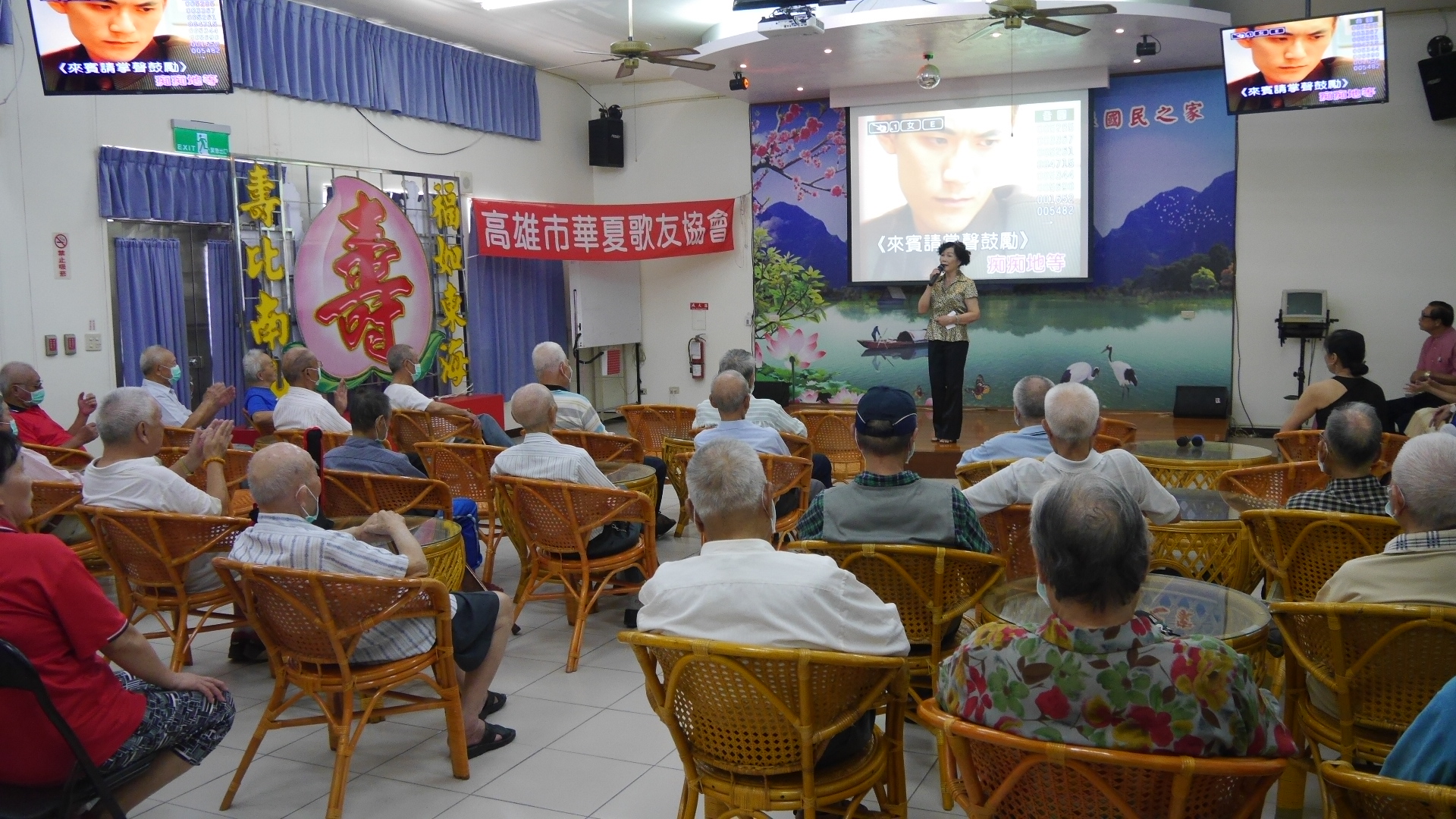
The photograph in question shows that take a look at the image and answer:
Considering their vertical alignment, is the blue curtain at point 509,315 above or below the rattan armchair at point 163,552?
above

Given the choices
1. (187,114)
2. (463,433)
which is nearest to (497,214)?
(187,114)

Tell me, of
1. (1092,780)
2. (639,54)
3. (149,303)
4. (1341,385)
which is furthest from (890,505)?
(149,303)

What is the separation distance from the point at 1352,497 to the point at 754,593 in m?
1.95

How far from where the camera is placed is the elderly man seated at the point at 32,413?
216 inches

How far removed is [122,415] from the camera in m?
3.79

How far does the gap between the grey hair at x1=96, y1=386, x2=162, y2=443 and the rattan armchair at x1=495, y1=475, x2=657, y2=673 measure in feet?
4.20

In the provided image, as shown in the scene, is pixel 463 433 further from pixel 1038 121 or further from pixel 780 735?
pixel 1038 121

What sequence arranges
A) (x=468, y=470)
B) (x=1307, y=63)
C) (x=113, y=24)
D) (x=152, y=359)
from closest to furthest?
(x=468, y=470) → (x=113, y=24) → (x=152, y=359) → (x=1307, y=63)

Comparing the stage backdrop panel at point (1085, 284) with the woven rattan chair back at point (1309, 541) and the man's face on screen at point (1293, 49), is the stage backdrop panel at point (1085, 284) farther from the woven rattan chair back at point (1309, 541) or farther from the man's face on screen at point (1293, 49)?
the woven rattan chair back at point (1309, 541)

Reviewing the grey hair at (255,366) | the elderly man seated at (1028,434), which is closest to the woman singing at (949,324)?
the elderly man seated at (1028,434)

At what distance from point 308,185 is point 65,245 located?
6.65ft

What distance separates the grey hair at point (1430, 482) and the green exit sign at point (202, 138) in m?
7.68

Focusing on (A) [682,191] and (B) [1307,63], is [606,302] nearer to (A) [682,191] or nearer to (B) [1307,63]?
(A) [682,191]

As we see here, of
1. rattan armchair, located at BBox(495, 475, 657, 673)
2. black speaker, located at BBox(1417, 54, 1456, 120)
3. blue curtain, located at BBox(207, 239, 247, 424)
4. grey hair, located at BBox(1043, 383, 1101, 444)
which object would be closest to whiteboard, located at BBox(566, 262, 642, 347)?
blue curtain, located at BBox(207, 239, 247, 424)
